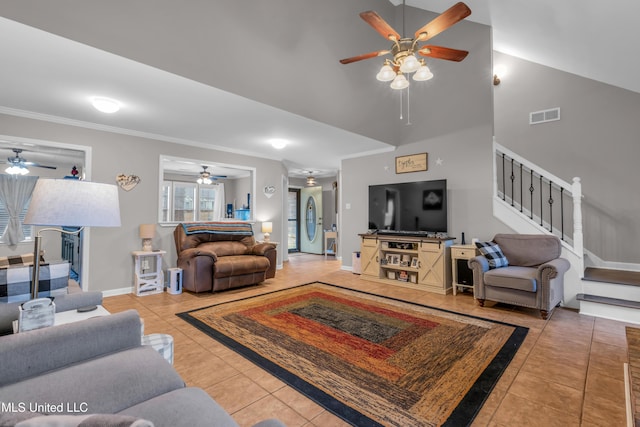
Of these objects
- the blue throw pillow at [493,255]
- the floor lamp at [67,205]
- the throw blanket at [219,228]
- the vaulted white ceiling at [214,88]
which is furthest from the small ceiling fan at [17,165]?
the blue throw pillow at [493,255]

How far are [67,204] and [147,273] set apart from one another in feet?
11.7

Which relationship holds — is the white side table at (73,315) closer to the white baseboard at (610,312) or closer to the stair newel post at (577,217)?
the white baseboard at (610,312)

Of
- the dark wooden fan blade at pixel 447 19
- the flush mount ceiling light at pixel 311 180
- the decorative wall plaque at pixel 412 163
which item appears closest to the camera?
the dark wooden fan blade at pixel 447 19

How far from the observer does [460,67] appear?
4.80 metres

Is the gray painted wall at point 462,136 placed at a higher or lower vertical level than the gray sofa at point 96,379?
higher

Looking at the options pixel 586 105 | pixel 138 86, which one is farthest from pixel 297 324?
pixel 586 105

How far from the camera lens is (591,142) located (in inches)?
185

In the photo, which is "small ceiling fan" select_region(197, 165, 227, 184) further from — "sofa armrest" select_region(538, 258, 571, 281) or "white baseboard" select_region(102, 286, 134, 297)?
"sofa armrest" select_region(538, 258, 571, 281)

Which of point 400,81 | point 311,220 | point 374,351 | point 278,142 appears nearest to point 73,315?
point 374,351

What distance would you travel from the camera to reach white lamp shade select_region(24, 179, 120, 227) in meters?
1.40

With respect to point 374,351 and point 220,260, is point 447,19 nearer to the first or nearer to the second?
point 374,351

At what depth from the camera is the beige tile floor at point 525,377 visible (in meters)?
1.70

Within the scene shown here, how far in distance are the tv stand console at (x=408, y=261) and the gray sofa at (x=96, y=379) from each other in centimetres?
396

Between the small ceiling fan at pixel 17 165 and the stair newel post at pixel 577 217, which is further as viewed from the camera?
the small ceiling fan at pixel 17 165
